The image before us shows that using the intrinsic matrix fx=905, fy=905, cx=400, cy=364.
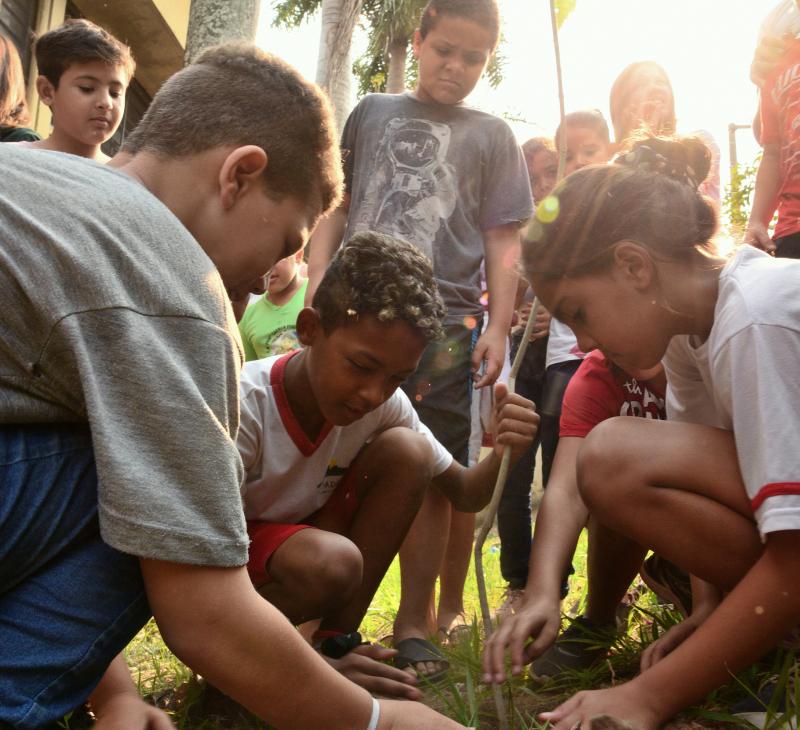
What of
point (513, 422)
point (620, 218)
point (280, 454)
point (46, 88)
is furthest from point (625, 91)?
point (46, 88)

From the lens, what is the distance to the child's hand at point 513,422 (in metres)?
2.00

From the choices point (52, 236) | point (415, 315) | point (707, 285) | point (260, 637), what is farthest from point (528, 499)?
point (52, 236)

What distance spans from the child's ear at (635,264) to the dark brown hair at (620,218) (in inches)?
0.8

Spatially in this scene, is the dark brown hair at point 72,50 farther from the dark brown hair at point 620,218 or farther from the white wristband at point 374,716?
the white wristband at point 374,716

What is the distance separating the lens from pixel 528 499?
10.9 feet

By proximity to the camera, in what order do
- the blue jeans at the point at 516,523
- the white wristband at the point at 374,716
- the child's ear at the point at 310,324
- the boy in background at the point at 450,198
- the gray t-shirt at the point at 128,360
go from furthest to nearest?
the blue jeans at the point at 516,523 < the boy in background at the point at 450,198 < the child's ear at the point at 310,324 < the white wristband at the point at 374,716 < the gray t-shirt at the point at 128,360

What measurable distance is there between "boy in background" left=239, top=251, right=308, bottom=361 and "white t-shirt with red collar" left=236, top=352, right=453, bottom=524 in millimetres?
1516

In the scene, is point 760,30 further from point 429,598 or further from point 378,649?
point 378,649

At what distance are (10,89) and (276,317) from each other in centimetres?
142

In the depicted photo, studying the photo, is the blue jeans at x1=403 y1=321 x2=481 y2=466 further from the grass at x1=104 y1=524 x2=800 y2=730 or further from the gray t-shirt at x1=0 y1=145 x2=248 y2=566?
the gray t-shirt at x1=0 y1=145 x2=248 y2=566

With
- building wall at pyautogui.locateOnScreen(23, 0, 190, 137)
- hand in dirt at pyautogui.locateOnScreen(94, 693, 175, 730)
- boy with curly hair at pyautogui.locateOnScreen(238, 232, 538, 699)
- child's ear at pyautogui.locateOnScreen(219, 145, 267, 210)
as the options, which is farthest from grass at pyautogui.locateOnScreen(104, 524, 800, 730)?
building wall at pyautogui.locateOnScreen(23, 0, 190, 137)

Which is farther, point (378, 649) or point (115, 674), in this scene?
point (378, 649)

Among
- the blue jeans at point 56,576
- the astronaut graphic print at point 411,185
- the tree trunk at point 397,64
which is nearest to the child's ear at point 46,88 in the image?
the astronaut graphic print at point 411,185

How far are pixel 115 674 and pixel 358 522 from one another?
90cm
